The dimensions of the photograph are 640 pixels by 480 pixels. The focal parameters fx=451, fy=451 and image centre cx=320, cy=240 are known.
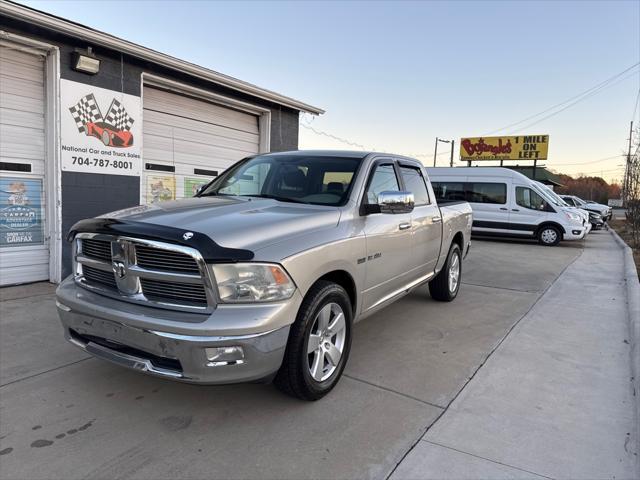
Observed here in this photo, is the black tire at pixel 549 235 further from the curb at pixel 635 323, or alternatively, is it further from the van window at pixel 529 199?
the curb at pixel 635 323

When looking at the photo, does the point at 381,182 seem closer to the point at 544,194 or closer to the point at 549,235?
the point at 549,235

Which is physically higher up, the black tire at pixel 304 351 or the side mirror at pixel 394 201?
the side mirror at pixel 394 201

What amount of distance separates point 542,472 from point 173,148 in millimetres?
7607

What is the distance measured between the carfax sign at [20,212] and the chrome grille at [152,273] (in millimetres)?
4022

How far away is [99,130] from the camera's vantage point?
6.77m

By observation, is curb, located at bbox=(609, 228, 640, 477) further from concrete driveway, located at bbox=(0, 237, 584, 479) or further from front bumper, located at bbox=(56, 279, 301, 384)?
front bumper, located at bbox=(56, 279, 301, 384)

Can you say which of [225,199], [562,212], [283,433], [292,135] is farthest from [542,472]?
[562,212]

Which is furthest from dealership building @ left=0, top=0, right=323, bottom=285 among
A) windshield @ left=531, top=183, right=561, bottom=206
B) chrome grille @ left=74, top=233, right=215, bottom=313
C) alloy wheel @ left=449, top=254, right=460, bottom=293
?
windshield @ left=531, top=183, right=561, bottom=206

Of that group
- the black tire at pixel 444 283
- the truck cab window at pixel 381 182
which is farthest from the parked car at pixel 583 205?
the truck cab window at pixel 381 182

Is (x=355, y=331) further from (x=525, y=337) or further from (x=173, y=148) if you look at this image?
(x=173, y=148)

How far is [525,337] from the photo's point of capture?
4910mm

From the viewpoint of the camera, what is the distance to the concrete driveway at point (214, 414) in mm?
2572

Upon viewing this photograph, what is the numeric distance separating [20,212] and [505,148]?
40656 mm

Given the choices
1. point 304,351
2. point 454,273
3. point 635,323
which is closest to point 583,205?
point 454,273
